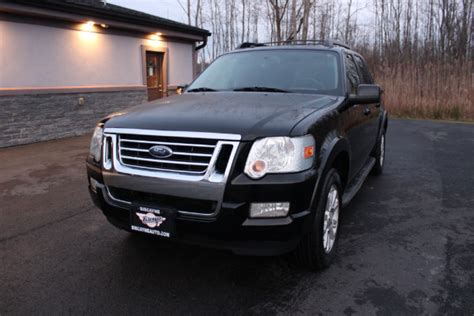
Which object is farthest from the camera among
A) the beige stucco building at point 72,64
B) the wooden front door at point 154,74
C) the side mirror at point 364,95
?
the wooden front door at point 154,74

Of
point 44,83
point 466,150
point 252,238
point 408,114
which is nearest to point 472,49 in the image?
point 408,114

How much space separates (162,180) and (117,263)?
1.09 metres

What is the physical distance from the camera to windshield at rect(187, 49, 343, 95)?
3.68 m

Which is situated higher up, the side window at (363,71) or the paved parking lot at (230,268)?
the side window at (363,71)

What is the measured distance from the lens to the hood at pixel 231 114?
8.14ft

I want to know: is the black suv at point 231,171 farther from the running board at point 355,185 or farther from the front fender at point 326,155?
the running board at point 355,185

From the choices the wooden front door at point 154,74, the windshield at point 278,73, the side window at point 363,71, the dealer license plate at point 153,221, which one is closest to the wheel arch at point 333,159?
the windshield at point 278,73

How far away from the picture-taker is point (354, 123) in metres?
3.78

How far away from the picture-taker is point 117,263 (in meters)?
3.18

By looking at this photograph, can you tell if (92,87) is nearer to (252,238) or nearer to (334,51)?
(334,51)

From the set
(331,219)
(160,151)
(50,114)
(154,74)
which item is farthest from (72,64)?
(331,219)

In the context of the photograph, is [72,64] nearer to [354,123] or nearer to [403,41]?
[354,123]

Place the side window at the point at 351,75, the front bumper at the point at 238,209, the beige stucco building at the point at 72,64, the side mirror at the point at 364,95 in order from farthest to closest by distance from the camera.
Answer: the beige stucco building at the point at 72,64
the side window at the point at 351,75
the side mirror at the point at 364,95
the front bumper at the point at 238,209

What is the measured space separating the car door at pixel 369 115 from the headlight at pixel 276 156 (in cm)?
211
